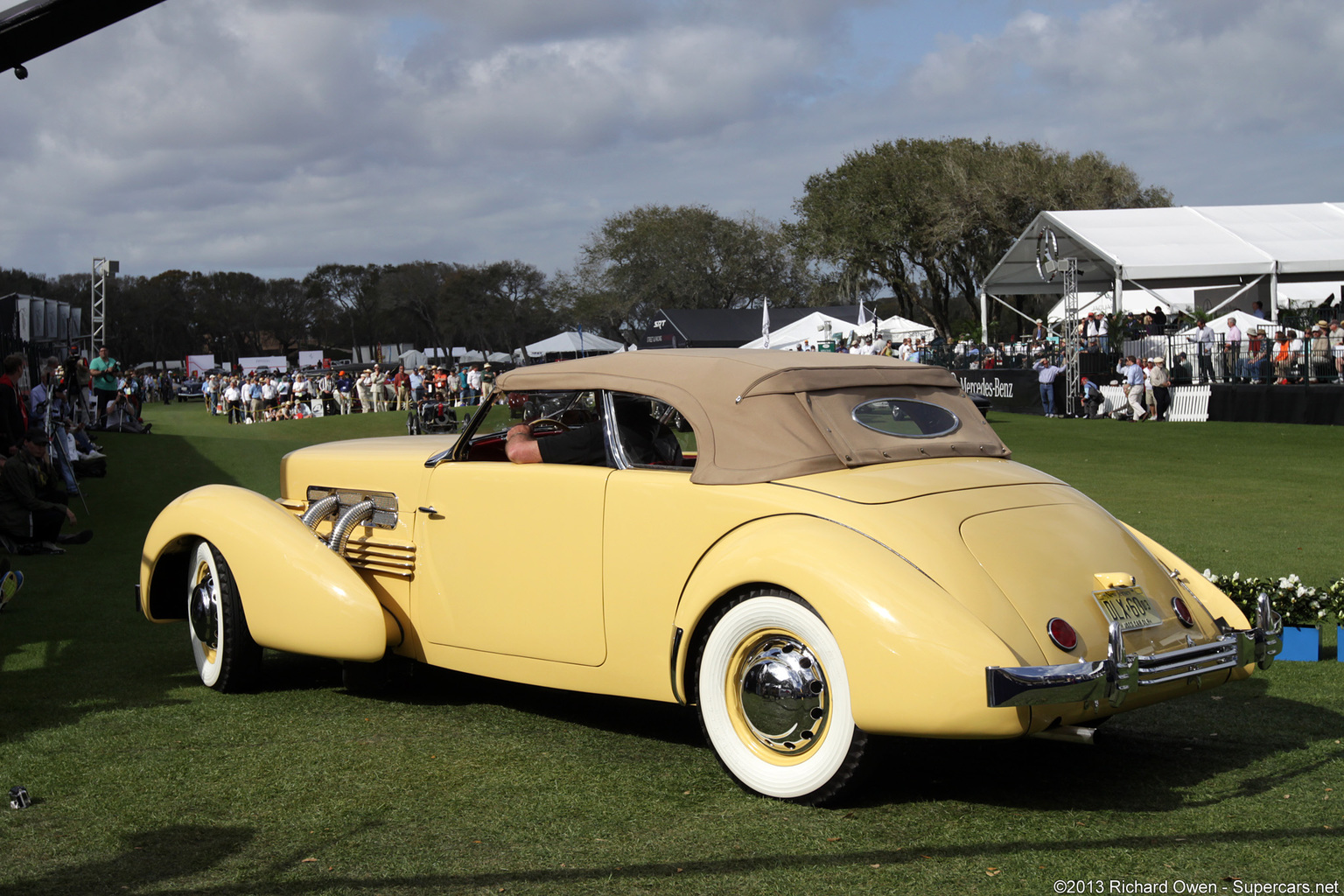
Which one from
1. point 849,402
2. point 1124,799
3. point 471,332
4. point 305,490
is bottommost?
point 1124,799

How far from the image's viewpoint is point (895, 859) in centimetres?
353

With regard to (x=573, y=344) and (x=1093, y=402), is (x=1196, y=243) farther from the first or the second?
(x=573, y=344)

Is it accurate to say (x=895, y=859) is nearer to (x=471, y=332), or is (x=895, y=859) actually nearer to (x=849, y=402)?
(x=849, y=402)

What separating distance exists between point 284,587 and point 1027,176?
4768 cm

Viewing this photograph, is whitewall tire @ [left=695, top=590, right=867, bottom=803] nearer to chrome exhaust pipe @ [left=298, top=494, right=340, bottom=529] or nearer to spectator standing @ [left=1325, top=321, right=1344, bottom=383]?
chrome exhaust pipe @ [left=298, top=494, right=340, bottom=529]

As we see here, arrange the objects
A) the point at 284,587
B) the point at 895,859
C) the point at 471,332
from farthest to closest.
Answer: the point at 471,332 → the point at 284,587 → the point at 895,859

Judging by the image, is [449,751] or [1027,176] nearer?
[449,751]

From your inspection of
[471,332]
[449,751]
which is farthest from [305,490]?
[471,332]

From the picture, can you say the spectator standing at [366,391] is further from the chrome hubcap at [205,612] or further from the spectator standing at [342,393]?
the chrome hubcap at [205,612]

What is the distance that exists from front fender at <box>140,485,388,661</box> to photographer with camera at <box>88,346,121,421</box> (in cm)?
2101

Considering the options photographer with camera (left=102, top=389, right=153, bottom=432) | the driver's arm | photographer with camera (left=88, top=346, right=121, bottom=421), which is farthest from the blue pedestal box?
photographer with camera (left=102, top=389, right=153, bottom=432)

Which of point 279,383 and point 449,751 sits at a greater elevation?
point 279,383

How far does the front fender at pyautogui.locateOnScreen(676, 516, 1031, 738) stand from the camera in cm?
365

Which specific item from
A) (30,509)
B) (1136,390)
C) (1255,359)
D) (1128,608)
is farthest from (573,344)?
(1128,608)
